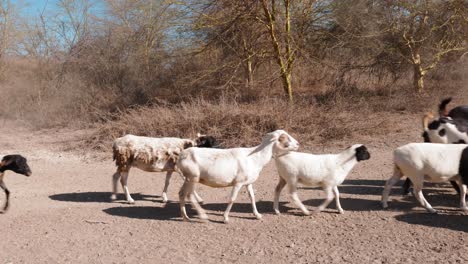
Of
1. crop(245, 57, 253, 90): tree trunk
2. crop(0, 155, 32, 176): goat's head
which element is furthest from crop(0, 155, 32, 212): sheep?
crop(245, 57, 253, 90): tree trunk

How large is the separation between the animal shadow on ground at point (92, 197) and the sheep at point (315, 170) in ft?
10.1

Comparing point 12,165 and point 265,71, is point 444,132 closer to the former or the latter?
point 12,165

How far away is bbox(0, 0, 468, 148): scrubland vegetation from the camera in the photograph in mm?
15312

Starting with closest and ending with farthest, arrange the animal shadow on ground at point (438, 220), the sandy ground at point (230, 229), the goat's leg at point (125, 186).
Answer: the sandy ground at point (230, 229)
the animal shadow on ground at point (438, 220)
the goat's leg at point (125, 186)

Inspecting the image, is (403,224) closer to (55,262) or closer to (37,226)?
(55,262)

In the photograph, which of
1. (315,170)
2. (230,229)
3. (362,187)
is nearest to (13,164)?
(230,229)

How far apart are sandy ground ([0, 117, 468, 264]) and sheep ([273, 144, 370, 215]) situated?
400 millimetres

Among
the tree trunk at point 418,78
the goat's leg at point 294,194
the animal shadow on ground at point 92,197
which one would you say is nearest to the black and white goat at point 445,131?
the goat's leg at point 294,194

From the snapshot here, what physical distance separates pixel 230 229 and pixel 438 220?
312cm

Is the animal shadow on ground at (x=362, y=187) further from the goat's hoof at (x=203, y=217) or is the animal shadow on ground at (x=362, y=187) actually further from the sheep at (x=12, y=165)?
the sheep at (x=12, y=165)

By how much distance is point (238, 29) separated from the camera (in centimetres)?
1864

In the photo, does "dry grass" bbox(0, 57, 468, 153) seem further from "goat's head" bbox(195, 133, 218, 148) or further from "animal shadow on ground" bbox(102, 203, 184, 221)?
"animal shadow on ground" bbox(102, 203, 184, 221)

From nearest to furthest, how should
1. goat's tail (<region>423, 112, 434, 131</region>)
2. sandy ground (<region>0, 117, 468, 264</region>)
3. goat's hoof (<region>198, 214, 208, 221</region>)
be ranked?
sandy ground (<region>0, 117, 468, 264</region>) < goat's hoof (<region>198, 214, 208, 221</region>) < goat's tail (<region>423, 112, 434, 131</region>)

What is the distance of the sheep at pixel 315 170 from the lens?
24.0ft
